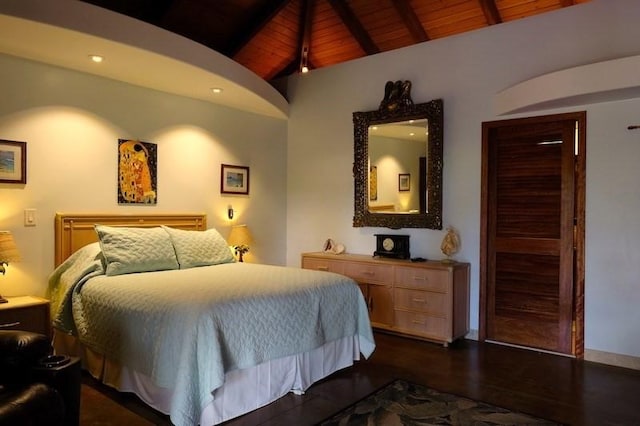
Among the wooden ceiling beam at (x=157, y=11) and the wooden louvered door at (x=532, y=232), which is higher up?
the wooden ceiling beam at (x=157, y=11)

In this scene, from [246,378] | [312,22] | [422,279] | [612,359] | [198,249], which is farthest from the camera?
[312,22]

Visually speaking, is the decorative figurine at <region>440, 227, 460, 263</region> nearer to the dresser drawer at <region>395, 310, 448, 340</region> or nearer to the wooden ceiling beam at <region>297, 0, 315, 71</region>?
the dresser drawer at <region>395, 310, 448, 340</region>

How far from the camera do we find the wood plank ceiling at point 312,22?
15.4ft

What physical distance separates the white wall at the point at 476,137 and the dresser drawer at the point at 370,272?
0.47m

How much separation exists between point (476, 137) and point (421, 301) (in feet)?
5.39

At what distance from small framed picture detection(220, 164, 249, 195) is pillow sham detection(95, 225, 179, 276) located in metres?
1.41

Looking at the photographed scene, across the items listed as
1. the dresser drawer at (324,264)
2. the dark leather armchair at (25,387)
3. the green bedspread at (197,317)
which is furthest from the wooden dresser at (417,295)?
the dark leather armchair at (25,387)

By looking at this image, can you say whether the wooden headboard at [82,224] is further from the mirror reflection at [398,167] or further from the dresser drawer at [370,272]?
the mirror reflection at [398,167]

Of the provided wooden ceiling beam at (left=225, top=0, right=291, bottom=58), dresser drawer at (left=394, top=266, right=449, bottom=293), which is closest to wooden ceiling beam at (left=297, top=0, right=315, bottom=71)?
wooden ceiling beam at (left=225, top=0, right=291, bottom=58)

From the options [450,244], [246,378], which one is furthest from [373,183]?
[246,378]

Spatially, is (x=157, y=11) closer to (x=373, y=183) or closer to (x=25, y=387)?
(x=373, y=183)

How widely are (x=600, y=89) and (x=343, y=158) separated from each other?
2712 millimetres

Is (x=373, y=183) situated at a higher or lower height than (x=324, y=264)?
higher

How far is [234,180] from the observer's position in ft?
17.3
